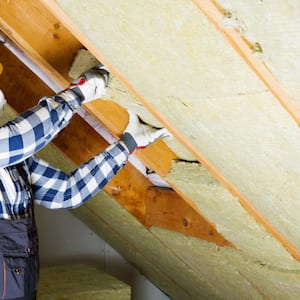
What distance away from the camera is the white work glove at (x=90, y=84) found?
5.96ft

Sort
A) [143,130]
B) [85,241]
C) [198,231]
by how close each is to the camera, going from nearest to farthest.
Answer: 1. [143,130]
2. [198,231]
3. [85,241]

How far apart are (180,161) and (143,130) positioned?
0.20 metres

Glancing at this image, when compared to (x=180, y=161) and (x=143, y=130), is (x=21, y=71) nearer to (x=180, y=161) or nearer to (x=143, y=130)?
(x=143, y=130)

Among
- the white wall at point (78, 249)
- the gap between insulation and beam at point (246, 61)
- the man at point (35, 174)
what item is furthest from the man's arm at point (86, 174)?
the white wall at point (78, 249)

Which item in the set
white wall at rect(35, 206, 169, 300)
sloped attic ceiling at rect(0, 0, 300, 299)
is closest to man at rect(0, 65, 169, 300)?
sloped attic ceiling at rect(0, 0, 300, 299)

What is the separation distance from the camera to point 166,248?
9.96 feet

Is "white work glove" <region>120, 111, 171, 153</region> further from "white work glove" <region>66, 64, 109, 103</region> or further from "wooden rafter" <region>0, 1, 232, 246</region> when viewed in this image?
"white work glove" <region>66, 64, 109, 103</region>

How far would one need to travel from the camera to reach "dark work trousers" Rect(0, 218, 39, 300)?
182cm

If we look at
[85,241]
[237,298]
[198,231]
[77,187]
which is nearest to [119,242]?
[85,241]

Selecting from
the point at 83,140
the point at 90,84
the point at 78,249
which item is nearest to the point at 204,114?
the point at 90,84

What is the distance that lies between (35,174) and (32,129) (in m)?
0.41

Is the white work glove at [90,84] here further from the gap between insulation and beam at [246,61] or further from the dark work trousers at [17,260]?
the dark work trousers at [17,260]

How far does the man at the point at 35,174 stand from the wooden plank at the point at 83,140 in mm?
156

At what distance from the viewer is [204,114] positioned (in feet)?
4.84
